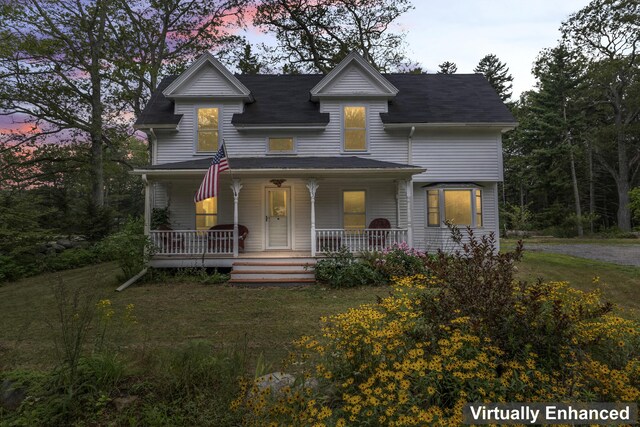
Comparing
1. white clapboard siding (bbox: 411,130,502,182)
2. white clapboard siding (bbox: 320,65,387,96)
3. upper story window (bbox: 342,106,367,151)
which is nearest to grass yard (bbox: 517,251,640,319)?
white clapboard siding (bbox: 411,130,502,182)

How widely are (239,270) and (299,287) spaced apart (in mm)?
2004

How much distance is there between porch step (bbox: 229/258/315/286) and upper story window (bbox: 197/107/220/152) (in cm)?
508

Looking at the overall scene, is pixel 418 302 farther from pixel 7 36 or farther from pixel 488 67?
pixel 488 67

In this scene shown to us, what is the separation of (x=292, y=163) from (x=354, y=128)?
3.16 meters

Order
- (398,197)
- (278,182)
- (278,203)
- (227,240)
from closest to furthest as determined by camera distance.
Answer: (227,240) → (278,182) → (398,197) → (278,203)

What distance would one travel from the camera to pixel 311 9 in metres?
21.0

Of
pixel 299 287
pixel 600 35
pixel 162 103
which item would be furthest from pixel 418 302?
pixel 600 35

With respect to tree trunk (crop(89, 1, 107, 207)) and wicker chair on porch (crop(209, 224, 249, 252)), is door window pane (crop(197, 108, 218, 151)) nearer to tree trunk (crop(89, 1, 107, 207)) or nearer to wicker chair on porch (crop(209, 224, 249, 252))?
wicker chair on porch (crop(209, 224, 249, 252))

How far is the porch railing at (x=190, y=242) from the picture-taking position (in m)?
10.2

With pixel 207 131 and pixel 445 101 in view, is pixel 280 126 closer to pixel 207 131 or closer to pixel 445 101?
pixel 207 131

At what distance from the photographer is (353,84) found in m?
12.6

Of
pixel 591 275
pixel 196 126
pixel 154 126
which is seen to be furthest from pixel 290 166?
pixel 591 275

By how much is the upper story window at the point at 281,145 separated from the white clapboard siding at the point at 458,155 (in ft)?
15.8

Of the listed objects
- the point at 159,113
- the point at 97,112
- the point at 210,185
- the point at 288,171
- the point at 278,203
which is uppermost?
the point at 97,112
